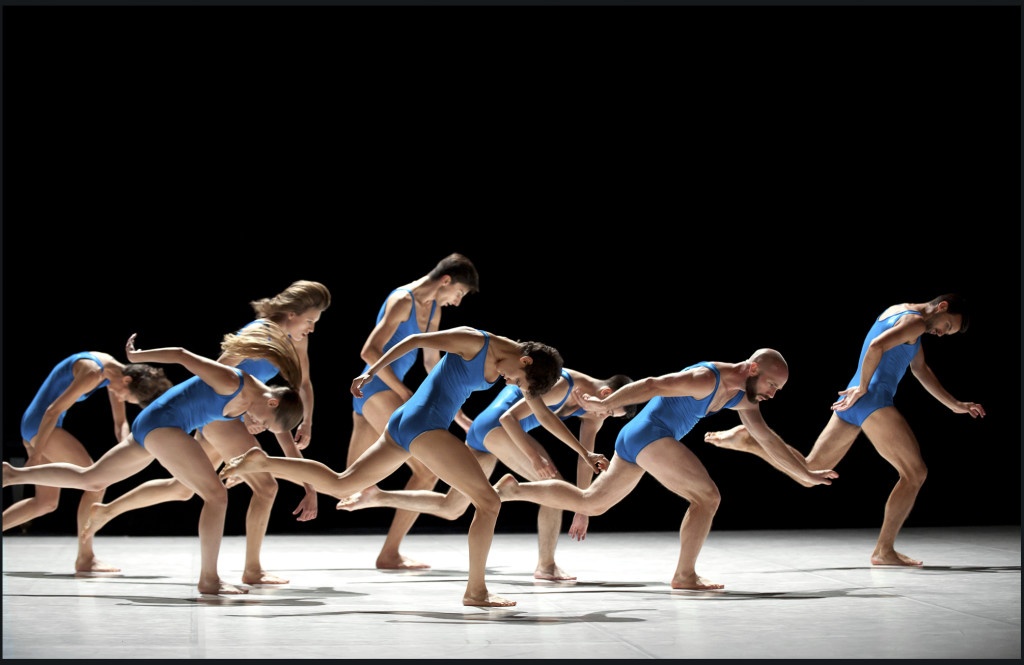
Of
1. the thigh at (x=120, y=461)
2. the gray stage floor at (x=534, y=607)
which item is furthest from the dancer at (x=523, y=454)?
the thigh at (x=120, y=461)

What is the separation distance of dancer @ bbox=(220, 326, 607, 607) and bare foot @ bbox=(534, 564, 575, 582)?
38.9 inches

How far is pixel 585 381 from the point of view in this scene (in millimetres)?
5527

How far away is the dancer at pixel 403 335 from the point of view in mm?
5953

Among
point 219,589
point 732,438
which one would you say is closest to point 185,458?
point 219,589

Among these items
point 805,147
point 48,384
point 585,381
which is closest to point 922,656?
point 585,381

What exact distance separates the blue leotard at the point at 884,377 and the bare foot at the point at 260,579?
267 centimetres

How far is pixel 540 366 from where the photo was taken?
4508mm

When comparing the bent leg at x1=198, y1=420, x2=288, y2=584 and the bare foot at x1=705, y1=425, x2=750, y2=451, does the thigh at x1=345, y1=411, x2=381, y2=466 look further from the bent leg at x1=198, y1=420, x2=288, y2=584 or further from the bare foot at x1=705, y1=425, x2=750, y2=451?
the bare foot at x1=705, y1=425, x2=750, y2=451

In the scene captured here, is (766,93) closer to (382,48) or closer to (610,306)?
(610,306)

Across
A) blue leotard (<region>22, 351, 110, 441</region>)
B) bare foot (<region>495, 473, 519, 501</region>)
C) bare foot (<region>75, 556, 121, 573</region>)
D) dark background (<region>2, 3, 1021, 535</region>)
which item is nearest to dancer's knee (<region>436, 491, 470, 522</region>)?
bare foot (<region>495, 473, 519, 501</region>)

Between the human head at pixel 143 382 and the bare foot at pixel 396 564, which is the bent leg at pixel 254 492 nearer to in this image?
the human head at pixel 143 382

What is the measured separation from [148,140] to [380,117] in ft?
4.91

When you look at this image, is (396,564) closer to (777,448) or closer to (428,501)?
(428,501)

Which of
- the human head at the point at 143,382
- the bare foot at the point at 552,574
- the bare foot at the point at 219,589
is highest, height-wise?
the human head at the point at 143,382
